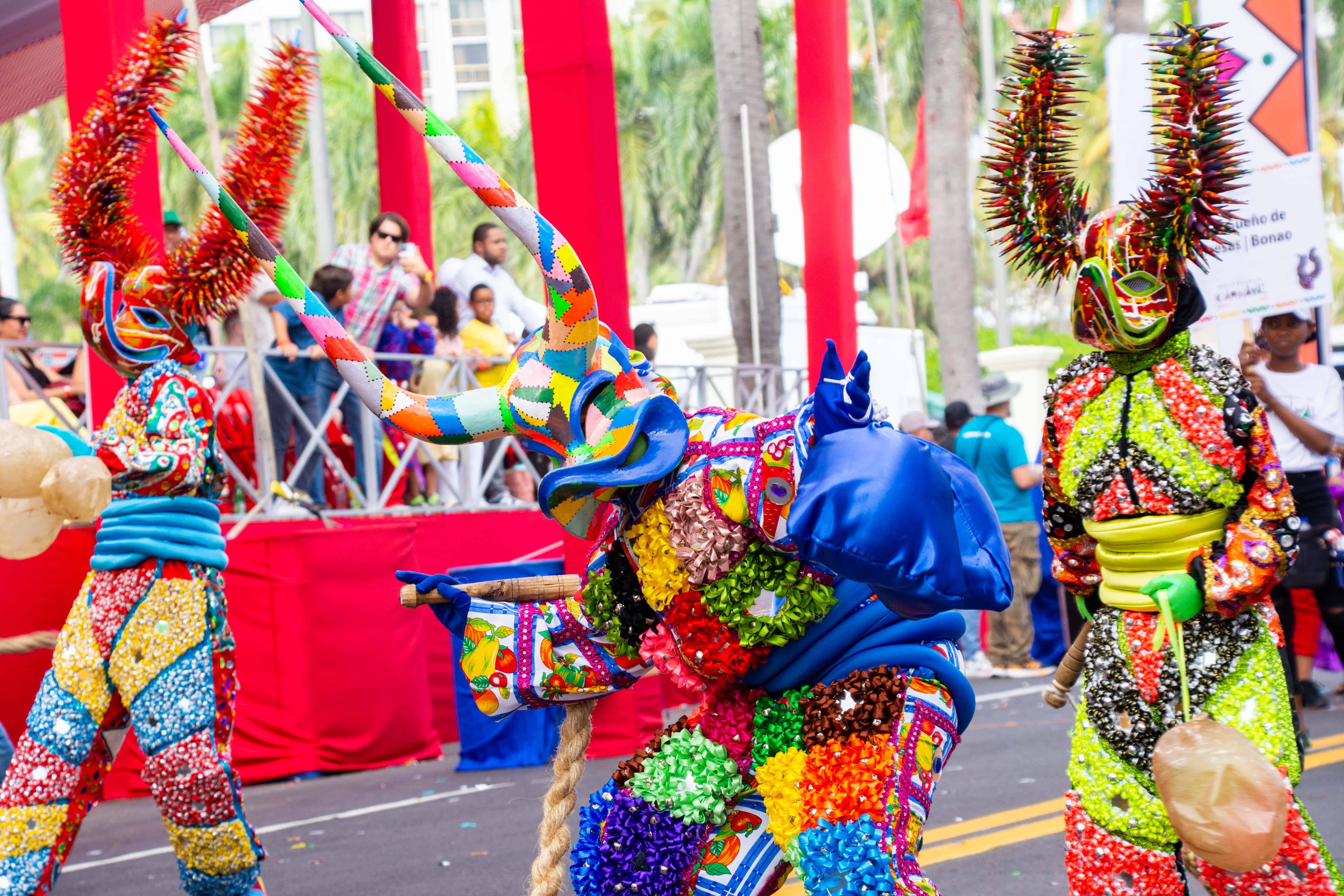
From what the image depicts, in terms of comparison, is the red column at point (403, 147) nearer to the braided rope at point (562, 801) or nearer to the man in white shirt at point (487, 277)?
the man in white shirt at point (487, 277)

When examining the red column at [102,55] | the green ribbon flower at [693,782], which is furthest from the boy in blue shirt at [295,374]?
the green ribbon flower at [693,782]

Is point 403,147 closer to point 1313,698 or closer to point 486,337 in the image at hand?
point 486,337

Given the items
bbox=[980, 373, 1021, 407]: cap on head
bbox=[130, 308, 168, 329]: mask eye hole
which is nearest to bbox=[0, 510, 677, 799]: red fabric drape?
bbox=[130, 308, 168, 329]: mask eye hole

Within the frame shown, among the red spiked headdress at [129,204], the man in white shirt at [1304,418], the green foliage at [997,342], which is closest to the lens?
the red spiked headdress at [129,204]

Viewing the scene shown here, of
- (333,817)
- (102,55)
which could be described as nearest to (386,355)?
(102,55)

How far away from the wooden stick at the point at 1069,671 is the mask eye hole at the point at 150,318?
3028 mm

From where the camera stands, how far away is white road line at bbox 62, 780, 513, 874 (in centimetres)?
598

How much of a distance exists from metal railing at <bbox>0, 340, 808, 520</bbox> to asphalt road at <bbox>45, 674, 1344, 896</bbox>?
1.56 metres

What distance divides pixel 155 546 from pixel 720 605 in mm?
2592

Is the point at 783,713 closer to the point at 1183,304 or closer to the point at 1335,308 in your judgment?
the point at 1183,304

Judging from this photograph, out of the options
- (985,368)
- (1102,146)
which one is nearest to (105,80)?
(985,368)

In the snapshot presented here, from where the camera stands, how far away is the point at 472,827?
249 inches

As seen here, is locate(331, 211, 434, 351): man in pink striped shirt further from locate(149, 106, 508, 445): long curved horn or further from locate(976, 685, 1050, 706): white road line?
locate(149, 106, 508, 445): long curved horn

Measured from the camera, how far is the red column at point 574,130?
767 cm
